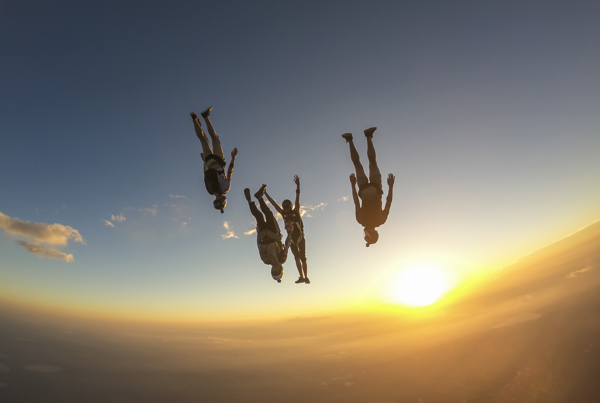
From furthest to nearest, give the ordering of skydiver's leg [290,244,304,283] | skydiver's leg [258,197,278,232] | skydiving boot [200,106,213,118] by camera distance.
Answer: skydiver's leg [290,244,304,283] → skydiver's leg [258,197,278,232] → skydiving boot [200,106,213,118]

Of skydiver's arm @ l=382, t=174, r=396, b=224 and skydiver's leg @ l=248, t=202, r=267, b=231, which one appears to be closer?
skydiver's arm @ l=382, t=174, r=396, b=224

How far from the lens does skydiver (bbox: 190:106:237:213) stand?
21.4 feet

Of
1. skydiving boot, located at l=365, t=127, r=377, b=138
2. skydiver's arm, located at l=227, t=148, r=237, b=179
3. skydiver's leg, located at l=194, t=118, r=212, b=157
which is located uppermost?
skydiver's leg, located at l=194, t=118, r=212, b=157

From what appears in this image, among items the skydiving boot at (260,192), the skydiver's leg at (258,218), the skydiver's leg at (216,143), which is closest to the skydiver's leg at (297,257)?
the skydiver's leg at (258,218)

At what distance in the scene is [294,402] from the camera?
18838 cm

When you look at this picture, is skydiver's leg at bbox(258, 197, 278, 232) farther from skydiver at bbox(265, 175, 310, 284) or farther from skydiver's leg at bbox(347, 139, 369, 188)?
skydiver's leg at bbox(347, 139, 369, 188)

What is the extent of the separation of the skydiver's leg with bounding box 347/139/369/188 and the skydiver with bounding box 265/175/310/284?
1959 mm

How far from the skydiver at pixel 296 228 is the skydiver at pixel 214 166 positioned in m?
2.27

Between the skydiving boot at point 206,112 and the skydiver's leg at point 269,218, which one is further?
the skydiver's leg at point 269,218

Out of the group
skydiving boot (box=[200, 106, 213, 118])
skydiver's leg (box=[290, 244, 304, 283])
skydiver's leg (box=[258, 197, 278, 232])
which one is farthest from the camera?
skydiver's leg (box=[290, 244, 304, 283])

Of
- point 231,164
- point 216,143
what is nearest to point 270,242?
point 231,164

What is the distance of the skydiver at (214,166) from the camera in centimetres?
653

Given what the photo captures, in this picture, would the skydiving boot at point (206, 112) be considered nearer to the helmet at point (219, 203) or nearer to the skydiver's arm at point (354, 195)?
the helmet at point (219, 203)

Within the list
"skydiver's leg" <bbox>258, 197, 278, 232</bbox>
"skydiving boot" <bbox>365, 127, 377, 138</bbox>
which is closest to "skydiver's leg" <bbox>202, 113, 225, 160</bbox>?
"skydiver's leg" <bbox>258, 197, 278, 232</bbox>
